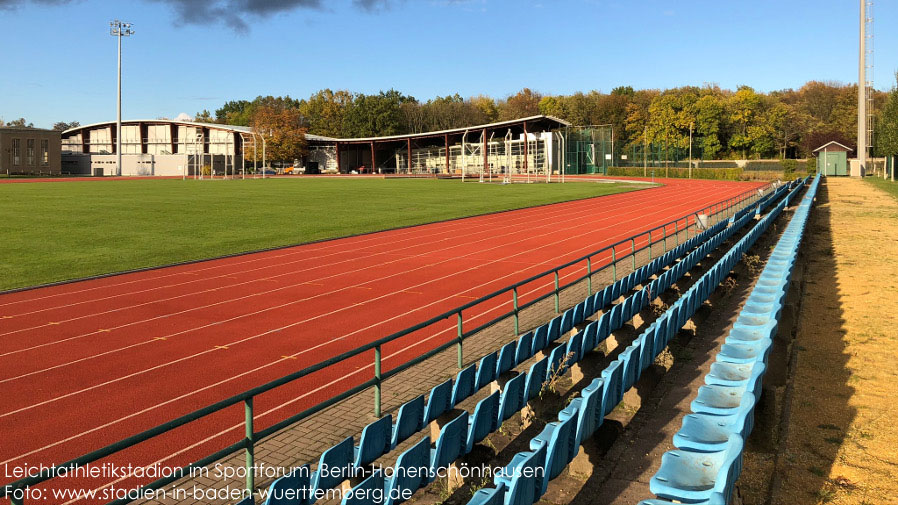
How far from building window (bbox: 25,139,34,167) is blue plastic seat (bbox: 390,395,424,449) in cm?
8710

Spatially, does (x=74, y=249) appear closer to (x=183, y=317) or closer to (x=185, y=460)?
(x=183, y=317)

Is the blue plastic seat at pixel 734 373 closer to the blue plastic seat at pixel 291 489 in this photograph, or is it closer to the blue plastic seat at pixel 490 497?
the blue plastic seat at pixel 490 497

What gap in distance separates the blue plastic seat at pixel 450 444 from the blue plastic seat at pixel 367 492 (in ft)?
2.30

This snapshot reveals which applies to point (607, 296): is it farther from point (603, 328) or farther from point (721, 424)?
point (721, 424)

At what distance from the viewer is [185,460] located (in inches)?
239

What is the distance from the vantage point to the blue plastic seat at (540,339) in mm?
7930

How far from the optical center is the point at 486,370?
6910mm

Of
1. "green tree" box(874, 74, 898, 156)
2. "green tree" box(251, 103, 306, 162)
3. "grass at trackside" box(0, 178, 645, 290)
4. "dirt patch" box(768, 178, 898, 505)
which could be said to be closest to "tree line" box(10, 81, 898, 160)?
"green tree" box(251, 103, 306, 162)

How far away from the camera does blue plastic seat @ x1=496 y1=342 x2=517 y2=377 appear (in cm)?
715

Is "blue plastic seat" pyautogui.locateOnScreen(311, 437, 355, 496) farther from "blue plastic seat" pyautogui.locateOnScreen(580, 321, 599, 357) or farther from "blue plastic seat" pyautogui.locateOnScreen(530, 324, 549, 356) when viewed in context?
"blue plastic seat" pyautogui.locateOnScreen(580, 321, 599, 357)

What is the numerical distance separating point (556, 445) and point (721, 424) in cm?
116

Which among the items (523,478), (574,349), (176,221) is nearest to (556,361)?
(574,349)

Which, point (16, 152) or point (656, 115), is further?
point (656, 115)

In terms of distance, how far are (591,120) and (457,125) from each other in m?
25.1
